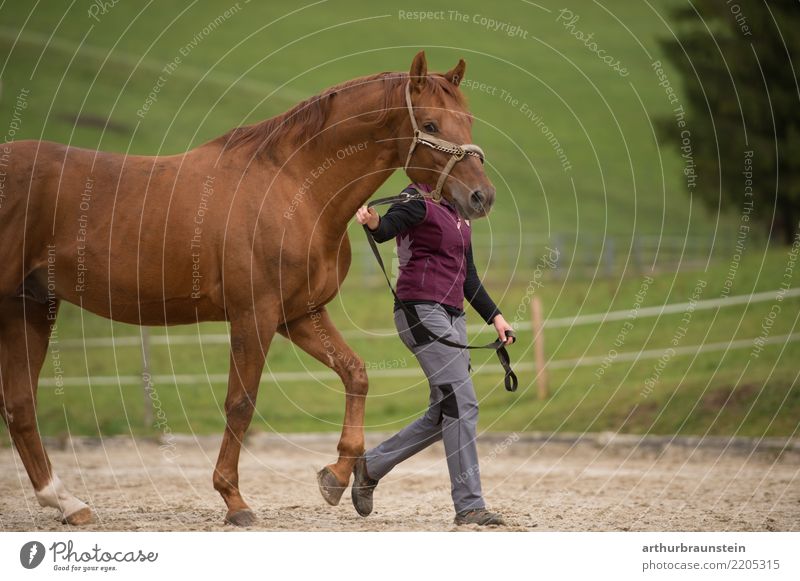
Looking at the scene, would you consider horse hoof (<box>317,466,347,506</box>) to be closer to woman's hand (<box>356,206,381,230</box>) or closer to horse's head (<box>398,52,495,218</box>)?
woman's hand (<box>356,206,381,230</box>)

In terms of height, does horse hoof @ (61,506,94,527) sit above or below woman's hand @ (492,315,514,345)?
below

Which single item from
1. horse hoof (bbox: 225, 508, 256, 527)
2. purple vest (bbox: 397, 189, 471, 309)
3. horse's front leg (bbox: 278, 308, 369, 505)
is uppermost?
Result: purple vest (bbox: 397, 189, 471, 309)

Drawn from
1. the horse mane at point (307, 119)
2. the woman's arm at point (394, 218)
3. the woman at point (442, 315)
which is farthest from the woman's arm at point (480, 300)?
the horse mane at point (307, 119)

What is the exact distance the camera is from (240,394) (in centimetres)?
692

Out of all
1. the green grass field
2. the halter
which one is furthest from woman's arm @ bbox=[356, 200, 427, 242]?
the green grass field

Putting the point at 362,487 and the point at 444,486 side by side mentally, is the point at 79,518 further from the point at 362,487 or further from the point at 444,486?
the point at 444,486

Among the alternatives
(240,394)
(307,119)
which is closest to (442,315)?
(240,394)

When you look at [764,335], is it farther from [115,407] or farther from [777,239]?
[777,239]

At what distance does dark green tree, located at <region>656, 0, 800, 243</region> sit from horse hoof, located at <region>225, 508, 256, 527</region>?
61.9 ft

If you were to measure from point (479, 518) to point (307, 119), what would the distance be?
307 centimetres

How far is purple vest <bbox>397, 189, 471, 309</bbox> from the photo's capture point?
21.8ft

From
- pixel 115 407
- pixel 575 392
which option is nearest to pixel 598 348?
pixel 575 392

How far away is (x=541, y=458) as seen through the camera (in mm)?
11633
